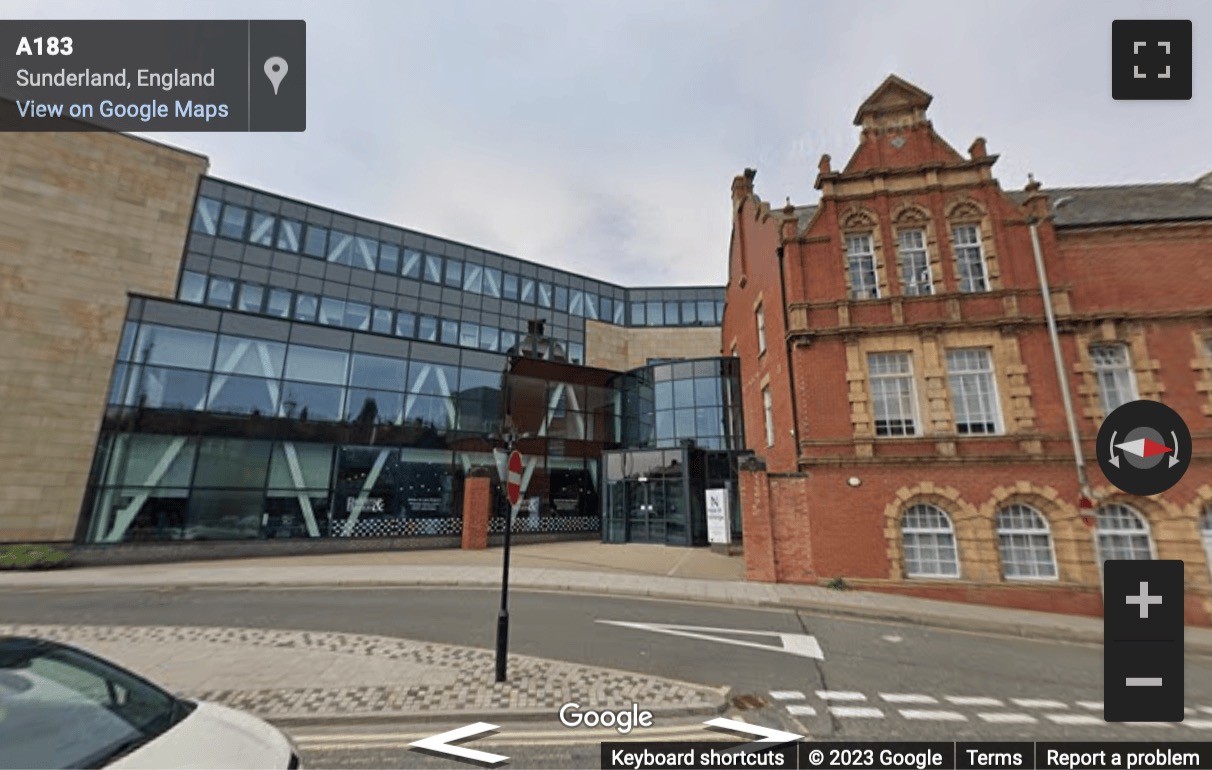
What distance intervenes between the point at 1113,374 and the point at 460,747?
18530 millimetres

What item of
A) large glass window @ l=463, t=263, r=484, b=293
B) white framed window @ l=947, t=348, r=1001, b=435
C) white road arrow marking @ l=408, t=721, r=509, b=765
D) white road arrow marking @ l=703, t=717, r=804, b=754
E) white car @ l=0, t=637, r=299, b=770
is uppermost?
large glass window @ l=463, t=263, r=484, b=293

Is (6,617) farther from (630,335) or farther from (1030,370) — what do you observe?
(630,335)

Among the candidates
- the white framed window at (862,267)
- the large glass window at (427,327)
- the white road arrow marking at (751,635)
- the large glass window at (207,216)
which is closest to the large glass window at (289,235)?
the large glass window at (207,216)

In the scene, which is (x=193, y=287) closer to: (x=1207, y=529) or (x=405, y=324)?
(x=405, y=324)

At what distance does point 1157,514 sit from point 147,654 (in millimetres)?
21960

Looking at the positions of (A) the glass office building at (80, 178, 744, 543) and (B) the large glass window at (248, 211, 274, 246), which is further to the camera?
(B) the large glass window at (248, 211, 274, 246)

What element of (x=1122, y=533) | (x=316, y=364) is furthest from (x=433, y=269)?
(x=1122, y=533)

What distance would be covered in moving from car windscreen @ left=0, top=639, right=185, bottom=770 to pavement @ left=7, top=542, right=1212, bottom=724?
7.90ft

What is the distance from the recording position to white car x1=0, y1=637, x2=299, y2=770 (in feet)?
8.82

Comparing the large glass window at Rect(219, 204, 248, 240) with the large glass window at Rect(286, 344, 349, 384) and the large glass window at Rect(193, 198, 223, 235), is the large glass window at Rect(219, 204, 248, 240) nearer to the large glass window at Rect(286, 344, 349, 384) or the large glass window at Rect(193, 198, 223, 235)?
the large glass window at Rect(193, 198, 223, 235)

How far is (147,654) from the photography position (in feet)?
24.2

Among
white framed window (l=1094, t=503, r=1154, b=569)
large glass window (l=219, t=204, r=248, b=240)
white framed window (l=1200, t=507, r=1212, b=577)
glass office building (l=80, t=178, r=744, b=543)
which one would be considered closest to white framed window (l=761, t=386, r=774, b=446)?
glass office building (l=80, t=178, r=744, b=543)

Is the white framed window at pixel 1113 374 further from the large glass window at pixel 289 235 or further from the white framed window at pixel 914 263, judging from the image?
the large glass window at pixel 289 235

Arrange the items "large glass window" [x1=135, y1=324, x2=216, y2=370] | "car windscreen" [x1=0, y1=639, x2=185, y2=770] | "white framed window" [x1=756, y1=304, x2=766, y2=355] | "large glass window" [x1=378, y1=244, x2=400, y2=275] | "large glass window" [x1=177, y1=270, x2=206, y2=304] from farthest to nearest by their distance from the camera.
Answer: "large glass window" [x1=378, y1=244, x2=400, y2=275], "large glass window" [x1=177, y1=270, x2=206, y2=304], "large glass window" [x1=135, y1=324, x2=216, y2=370], "white framed window" [x1=756, y1=304, x2=766, y2=355], "car windscreen" [x1=0, y1=639, x2=185, y2=770]
